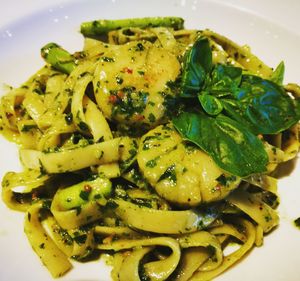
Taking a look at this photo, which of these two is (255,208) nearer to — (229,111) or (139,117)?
(229,111)

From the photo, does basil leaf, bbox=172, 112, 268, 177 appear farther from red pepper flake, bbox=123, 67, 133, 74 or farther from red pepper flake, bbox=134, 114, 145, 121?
red pepper flake, bbox=123, 67, 133, 74

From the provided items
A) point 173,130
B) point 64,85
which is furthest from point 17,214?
point 173,130

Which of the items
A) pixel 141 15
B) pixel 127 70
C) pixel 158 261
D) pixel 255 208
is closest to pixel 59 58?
pixel 127 70

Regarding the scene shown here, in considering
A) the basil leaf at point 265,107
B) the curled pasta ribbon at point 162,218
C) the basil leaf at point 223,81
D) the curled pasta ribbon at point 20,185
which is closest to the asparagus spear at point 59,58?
the curled pasta ribbon at point 20,185

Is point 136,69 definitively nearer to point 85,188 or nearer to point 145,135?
point 145,135

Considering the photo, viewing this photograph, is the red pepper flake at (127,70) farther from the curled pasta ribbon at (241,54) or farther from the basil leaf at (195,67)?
the curled pasta ribbon at (241,54)

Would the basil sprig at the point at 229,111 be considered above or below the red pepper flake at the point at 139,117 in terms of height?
above
